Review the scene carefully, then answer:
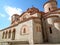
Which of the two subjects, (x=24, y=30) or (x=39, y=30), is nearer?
(x=39, y=30)

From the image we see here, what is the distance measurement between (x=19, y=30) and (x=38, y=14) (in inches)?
165

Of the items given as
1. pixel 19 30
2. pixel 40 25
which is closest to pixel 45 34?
pixel 40 25

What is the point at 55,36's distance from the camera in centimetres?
1365

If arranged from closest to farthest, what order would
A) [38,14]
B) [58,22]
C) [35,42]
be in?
[35,42], [58,22], [38,14]

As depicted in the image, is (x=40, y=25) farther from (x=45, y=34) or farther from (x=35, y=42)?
(x=35, y=42)

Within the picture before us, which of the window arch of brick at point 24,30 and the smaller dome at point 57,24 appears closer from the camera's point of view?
the smaller dome at point 57,24

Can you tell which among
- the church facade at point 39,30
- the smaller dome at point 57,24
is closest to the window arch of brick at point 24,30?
the church facade at point 39,30

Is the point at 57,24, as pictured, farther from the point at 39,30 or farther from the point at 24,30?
the point at 24,30

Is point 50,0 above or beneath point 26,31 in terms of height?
above

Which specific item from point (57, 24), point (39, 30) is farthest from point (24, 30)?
point (57, 24)

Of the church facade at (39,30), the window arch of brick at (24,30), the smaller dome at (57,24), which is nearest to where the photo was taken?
the church facade at (39,30)

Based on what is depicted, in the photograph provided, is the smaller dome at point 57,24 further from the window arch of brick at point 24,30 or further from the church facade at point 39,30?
the window arch of brick at point 24,30

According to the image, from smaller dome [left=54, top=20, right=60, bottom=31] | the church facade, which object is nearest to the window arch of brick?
the church facade

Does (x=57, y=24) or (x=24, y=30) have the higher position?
(x=57, y=24)
